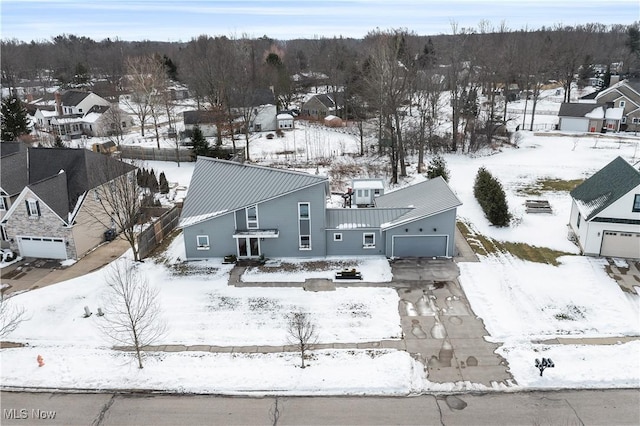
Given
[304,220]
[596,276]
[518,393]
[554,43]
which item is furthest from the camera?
[554,43]

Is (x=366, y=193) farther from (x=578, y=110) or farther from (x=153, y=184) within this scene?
(x=578, y=110)

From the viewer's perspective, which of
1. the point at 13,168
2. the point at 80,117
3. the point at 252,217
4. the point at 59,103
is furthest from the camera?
the point at 59,103

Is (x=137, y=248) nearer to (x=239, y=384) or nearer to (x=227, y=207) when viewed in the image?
(x=227, y=207)

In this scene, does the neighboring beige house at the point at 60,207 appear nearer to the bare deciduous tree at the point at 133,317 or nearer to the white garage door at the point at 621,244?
the bare deciduous tree at the point at 133,317

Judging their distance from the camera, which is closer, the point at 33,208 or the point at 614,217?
the point at 614,217

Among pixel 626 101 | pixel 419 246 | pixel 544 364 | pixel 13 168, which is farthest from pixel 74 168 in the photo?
pixel 626 101

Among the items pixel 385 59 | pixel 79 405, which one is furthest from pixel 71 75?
pixel 79 405

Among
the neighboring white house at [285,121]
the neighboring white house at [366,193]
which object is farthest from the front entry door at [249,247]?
the neighboring white house at [285,121]
